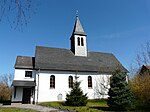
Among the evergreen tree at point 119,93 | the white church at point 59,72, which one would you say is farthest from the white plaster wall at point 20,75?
the evergreen tree at point 119,93

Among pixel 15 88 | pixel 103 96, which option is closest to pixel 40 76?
pixel 15 88

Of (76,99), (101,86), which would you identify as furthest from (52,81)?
(101,86)

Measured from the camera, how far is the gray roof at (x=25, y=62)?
30627mm

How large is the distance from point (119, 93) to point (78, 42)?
2143 cm

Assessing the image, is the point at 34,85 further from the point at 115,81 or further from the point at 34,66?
the point at 115,81

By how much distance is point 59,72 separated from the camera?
104 ft

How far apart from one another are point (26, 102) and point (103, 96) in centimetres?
1412

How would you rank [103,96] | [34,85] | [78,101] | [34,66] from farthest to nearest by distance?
[103,96]
[34,66]
[34,85]
[78,101]

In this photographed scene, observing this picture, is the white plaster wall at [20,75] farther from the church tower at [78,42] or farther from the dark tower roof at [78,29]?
the dark tower roof at [78,29]

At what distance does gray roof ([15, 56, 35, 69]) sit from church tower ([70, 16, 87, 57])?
9312 millimetres

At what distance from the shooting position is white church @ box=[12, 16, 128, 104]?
29.8 m

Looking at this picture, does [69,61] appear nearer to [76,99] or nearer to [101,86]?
[101,86]

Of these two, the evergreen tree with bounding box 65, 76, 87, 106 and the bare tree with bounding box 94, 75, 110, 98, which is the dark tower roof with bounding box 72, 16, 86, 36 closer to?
the bare tree with bounding box 94, 75, 110, 98

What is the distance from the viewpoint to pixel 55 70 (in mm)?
31453
